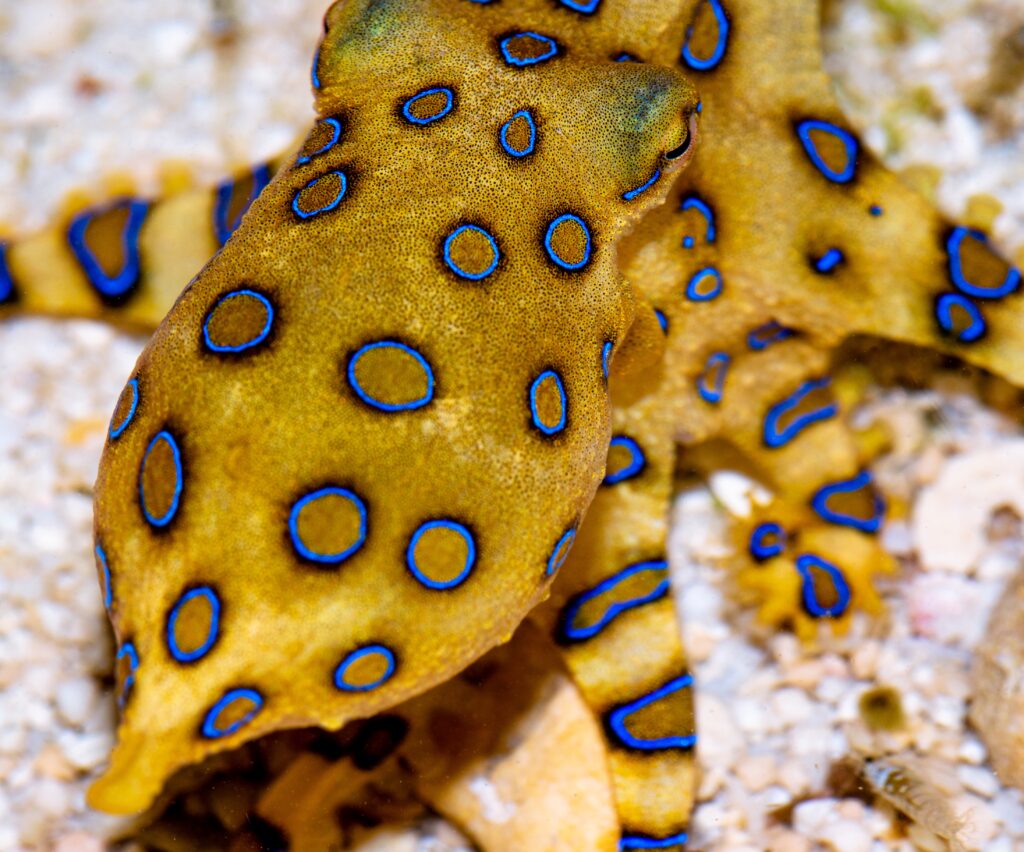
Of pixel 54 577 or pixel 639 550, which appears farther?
pixel 54 577

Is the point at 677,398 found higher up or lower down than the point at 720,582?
higher up

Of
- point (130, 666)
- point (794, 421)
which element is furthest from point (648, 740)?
point (130, 666)

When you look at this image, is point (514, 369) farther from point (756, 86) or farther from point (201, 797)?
point (201, 797)

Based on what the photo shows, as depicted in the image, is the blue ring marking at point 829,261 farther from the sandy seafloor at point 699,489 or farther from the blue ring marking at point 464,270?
the blue ring marking at point 464,270

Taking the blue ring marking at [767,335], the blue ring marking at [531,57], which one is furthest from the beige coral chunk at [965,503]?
the blue ring marking at [531,57]

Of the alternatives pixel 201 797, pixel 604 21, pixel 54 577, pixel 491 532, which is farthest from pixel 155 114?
pixel 491 532

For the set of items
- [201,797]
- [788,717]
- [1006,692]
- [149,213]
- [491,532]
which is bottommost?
[201,797]
